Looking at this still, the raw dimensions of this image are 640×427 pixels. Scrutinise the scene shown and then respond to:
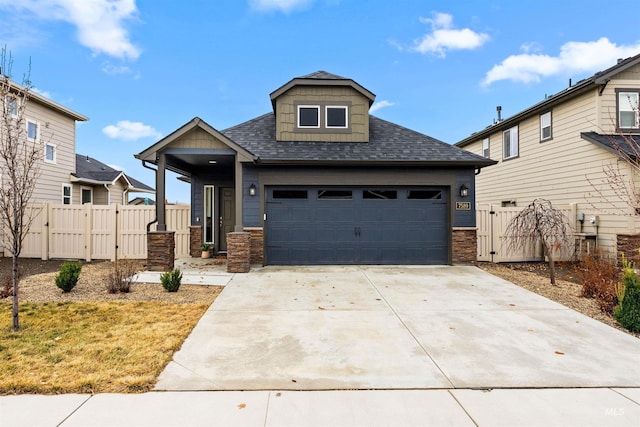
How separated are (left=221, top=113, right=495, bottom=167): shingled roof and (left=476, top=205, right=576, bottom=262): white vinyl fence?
1809 mm

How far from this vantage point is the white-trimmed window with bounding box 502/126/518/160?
46.2 ft

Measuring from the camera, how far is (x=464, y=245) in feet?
31.5

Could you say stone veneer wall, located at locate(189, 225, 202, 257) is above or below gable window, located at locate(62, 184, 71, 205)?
below

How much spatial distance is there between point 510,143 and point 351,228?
9837 millimetres

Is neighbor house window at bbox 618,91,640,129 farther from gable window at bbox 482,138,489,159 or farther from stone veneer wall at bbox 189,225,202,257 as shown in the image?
stone veneer wall at bbox 189,225,202,257

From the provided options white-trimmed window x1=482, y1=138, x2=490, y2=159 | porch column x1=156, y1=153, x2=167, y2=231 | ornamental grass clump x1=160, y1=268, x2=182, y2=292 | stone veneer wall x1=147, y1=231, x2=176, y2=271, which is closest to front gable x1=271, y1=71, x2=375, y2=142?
porch column x1=156, y1=153, x2=167, y2=231

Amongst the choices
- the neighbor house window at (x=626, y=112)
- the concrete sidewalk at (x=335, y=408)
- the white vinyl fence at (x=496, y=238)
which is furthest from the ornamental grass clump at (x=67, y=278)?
the neighbor house window at (x=626, y=112)

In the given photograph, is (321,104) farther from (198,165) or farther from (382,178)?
(198,165)

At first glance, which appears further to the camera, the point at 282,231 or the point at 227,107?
the point at 227,107

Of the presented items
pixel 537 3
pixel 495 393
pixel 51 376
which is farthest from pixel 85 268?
pixel 537 3

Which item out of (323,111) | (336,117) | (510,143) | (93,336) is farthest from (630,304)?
(510,143)

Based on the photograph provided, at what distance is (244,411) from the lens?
2.62 metres

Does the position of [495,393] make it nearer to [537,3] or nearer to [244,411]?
[244,411]

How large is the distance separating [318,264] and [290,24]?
36.7ft
